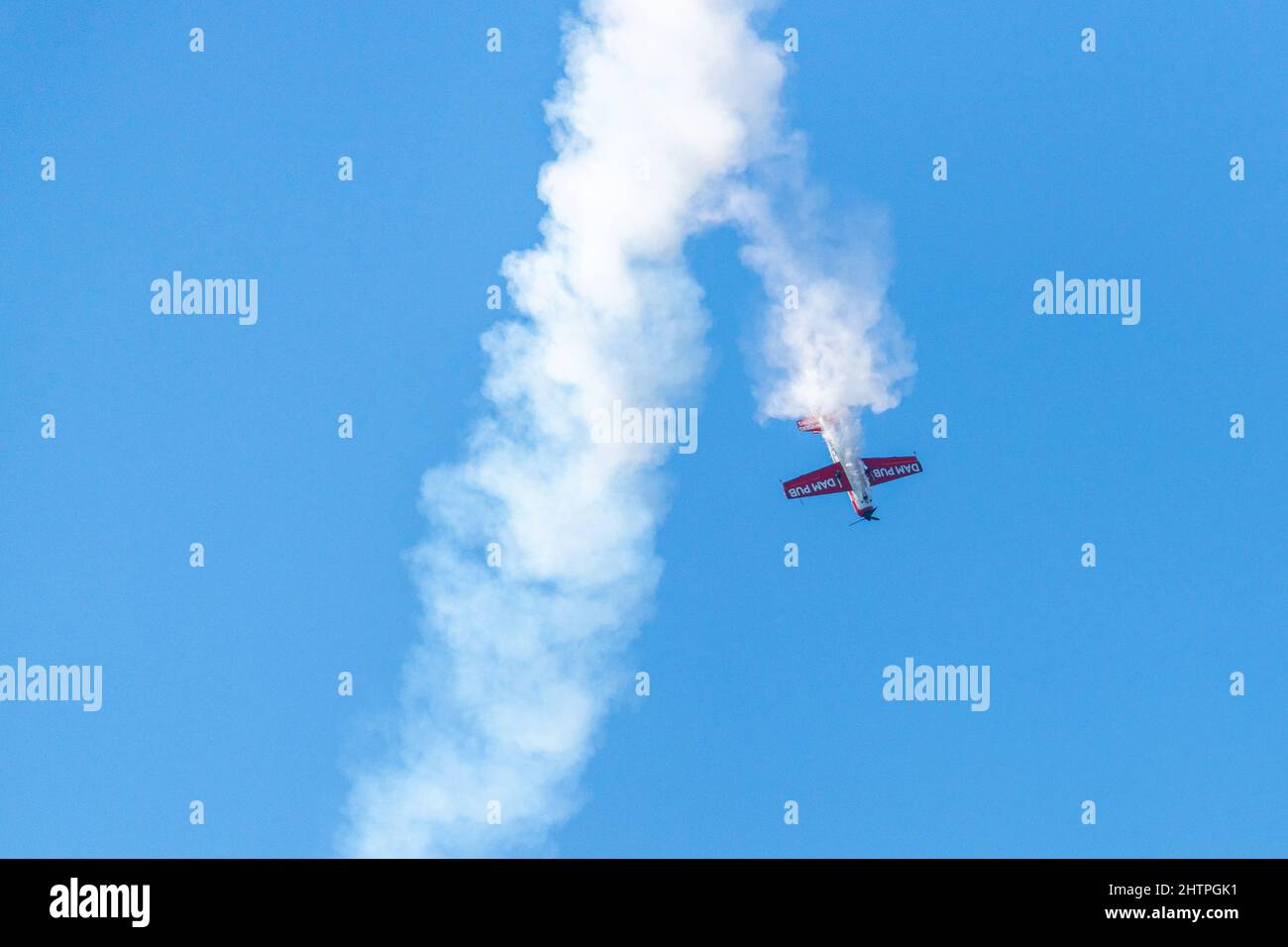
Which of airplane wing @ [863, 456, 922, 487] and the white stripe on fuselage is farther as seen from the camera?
the white stripe on fuselage

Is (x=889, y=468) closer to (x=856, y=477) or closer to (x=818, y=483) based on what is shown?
(x=856, y=477)

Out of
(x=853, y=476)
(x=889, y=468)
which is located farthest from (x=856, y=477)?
(x=889, y=468)

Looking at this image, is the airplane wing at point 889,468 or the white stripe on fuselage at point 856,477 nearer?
the airplane wing at point 889,468
